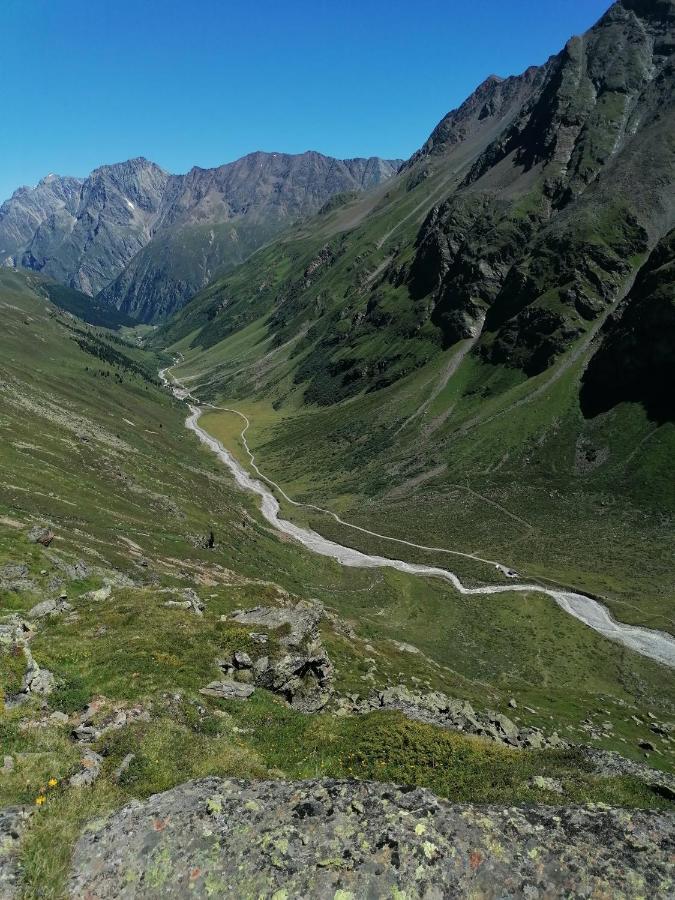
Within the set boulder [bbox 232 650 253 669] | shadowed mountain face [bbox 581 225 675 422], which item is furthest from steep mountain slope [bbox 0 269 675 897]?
shadowed mountain face [bbox 581 225 675 422]

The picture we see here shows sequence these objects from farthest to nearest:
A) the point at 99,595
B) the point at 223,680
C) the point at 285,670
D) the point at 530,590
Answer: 1. the point at 530,590
2. the point at 99,595
3. the point at 285,670
4. the point at 223,680

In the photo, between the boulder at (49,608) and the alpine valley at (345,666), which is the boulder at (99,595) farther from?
the boulder at (49,608)

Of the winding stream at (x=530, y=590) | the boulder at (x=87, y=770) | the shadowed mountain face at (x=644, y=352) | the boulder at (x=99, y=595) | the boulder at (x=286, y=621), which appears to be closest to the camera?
the boulder at (x=87, y=770)

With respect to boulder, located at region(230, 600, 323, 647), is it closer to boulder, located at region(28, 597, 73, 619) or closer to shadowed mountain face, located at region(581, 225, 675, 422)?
boulder, located at region(28, 597, 73, 619)

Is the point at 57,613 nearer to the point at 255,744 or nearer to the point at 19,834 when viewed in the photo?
the point at 255,744

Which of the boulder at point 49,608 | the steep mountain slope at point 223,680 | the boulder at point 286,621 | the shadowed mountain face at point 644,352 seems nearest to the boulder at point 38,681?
the steep mountain slope at point 223,680

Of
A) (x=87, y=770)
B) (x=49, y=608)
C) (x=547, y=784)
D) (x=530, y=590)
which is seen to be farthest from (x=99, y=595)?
(x=530, y=590)

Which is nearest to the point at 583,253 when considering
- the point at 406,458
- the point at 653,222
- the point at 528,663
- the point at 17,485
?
→ the point at 653,222

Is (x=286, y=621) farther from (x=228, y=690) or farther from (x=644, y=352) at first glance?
(x=644, y=352)
